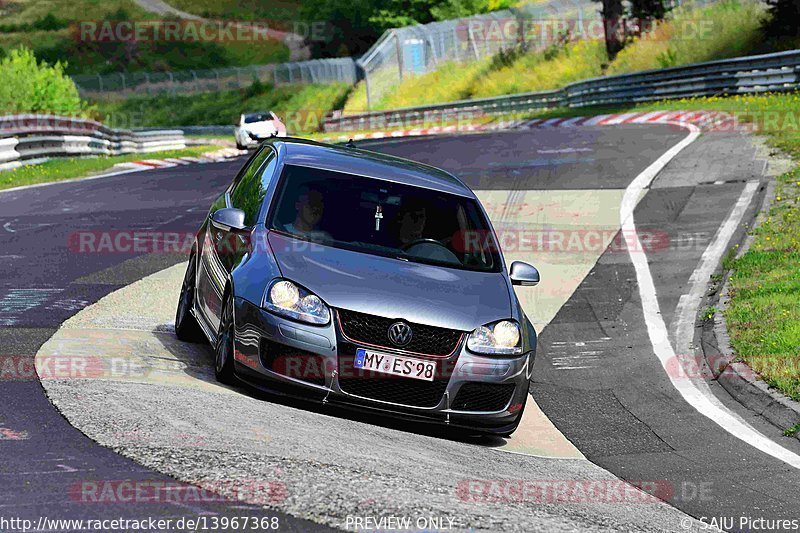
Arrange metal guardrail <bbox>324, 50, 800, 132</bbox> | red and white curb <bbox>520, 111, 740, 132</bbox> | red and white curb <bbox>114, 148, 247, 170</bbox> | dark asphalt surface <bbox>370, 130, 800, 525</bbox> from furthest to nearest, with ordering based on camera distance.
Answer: metal guardrail <bbox>324, 50, 800, 132</bbox> < red and white curb <bbox>114, 148, 247, 170</bbox> < red and white curb <bbox>520, 111, 740, 132</bbox> < dark asphalt surface <bbox>370, 130, 800, 525</bbox>

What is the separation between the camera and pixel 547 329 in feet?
40.8

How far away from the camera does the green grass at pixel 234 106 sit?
7775 centimetres

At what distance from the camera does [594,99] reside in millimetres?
43781

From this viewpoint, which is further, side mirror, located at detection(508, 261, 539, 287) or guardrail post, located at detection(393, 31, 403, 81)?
guardrail post, located at detection(393, 31, 403, 81)

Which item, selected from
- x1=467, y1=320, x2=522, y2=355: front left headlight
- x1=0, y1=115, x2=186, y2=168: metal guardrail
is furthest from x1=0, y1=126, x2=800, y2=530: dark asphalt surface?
x1=0, y1=115, x2=186, y2=168: metal guardrail

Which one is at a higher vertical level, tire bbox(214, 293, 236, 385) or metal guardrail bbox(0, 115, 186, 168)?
tire bbox(214, 293, 236, 385)

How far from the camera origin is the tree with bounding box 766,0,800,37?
136ft

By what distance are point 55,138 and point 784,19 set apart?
80.9 ft

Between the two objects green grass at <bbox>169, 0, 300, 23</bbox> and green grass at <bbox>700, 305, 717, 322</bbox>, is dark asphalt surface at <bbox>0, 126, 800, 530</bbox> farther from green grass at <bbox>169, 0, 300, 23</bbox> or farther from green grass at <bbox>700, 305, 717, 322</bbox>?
green grass at <bbox>169, 0, 300, 23</bbox>

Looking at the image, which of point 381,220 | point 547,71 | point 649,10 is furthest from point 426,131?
point 381,220

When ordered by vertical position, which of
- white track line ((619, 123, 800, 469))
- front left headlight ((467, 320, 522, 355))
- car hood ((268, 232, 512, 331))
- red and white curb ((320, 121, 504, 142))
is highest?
car hood ((268, 232, 512, 331))

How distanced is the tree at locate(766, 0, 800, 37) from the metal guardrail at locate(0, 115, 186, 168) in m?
22.1

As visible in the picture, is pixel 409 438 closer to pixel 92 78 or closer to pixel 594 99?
pixel 594 99

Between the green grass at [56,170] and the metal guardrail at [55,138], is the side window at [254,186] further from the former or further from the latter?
the metal guardrail at [55,138]
